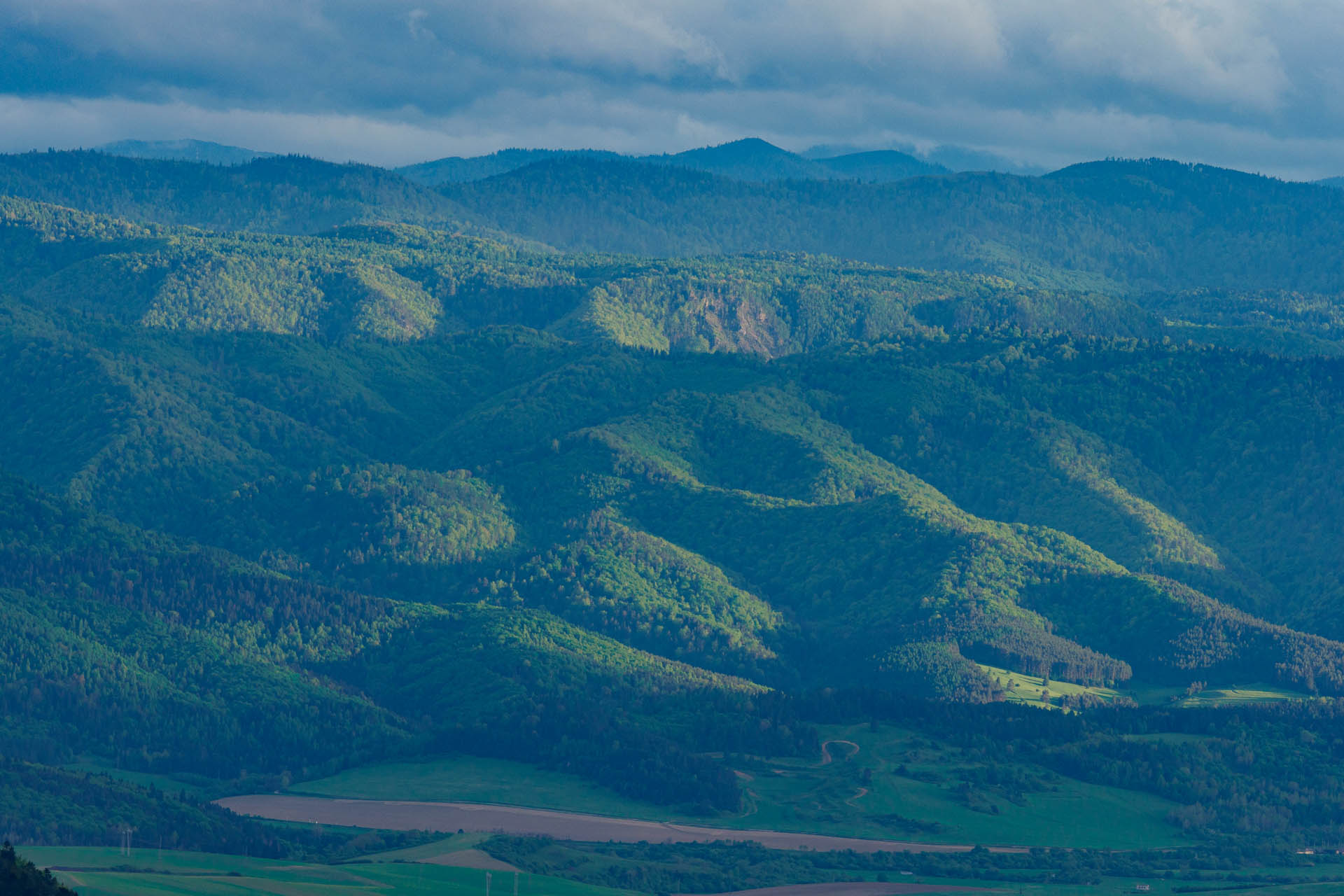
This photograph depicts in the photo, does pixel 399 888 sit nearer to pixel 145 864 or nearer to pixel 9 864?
pixel 145 864

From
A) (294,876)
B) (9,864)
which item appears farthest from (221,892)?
(9,864)

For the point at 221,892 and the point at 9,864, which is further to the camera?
the point at 221,892

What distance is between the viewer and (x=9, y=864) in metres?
132

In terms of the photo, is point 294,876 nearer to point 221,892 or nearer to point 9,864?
point 221,892

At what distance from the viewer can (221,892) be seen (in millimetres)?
187250

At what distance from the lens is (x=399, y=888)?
19888cm

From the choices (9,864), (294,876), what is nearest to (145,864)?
(294,876)

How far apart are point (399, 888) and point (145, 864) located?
60.6 feet

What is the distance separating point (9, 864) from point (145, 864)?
224ft

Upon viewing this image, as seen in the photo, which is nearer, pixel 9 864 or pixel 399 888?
pixel 9 864

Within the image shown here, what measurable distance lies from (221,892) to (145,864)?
1354cm

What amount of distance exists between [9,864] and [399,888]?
2735 inches

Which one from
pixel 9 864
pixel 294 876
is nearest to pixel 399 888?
pixel 294 876

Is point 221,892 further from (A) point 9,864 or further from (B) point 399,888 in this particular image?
(A) point 9,864
